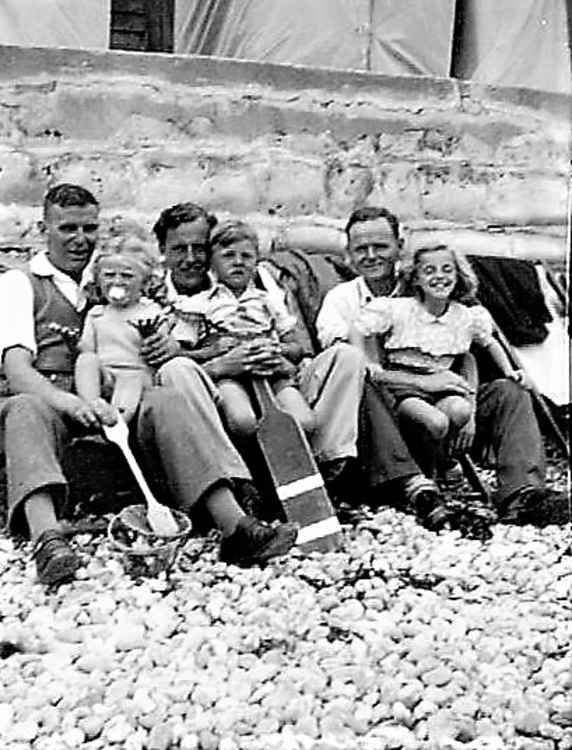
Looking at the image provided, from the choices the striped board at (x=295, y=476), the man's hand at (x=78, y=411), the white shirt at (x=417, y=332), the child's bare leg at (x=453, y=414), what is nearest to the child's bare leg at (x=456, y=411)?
the child's bare leg at (x=453, y=414)

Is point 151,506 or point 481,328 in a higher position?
point 481,328

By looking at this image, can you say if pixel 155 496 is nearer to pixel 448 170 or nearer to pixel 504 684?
pixel 504 684

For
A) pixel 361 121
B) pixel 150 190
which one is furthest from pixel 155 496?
pixel 361 121

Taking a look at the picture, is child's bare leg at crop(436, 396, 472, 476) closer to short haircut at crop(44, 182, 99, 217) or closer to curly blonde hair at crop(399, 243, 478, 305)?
curly blonde hair at crop(399, 243, 478, 305)

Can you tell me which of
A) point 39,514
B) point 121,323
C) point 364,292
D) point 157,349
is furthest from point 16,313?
point 364,292

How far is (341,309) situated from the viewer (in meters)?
4.88

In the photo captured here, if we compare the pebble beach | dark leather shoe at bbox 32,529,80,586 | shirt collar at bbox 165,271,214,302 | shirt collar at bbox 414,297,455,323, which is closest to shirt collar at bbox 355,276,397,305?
shirt collar at bbox 414,297,455,323

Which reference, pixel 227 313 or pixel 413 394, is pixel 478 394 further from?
pixel 227 313

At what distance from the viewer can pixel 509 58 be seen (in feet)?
21.3

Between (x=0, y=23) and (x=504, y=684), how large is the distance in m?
3.58

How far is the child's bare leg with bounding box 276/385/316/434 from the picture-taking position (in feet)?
14.5

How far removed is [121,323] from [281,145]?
1.51 metres

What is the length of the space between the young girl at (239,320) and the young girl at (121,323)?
0.13m

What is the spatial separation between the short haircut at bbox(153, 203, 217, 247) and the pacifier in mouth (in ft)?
1.44
